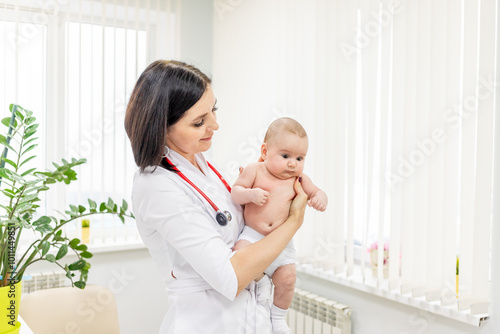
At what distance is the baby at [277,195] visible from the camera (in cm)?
136

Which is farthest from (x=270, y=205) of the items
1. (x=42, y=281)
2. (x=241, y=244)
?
(x=42, y=281)

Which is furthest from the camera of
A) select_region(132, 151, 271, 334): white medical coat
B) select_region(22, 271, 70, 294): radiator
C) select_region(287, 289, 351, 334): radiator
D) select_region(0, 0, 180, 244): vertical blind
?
select_region(0, 0, 180, 244): vertical blind

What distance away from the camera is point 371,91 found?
2.24m

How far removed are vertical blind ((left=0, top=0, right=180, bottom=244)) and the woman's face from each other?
1.85m

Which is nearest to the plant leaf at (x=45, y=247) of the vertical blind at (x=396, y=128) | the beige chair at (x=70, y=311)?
the beige chair at (x=70, y=311)

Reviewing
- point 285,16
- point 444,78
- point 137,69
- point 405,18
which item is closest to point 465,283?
point 444,78

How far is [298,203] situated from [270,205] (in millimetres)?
83

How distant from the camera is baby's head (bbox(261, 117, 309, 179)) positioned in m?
1.41

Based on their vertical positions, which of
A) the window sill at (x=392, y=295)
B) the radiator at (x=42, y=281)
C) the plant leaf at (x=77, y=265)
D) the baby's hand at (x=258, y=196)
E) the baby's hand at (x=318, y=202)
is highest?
the baby's hand at (x=258, y=196)

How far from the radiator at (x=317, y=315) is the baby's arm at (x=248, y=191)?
1.21 meters

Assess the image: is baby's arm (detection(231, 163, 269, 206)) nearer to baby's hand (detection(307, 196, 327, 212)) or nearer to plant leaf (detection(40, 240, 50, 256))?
baby's hand (detection(307, 196, 327, 212))

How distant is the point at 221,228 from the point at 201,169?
0.69 feet

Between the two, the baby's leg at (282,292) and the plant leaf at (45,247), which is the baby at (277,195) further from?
the plant leaf at (45,247)

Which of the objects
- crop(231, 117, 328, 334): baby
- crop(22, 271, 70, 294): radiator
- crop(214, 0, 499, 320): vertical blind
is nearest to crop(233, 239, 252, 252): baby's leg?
crop(231, 117, 328, 334): baby
